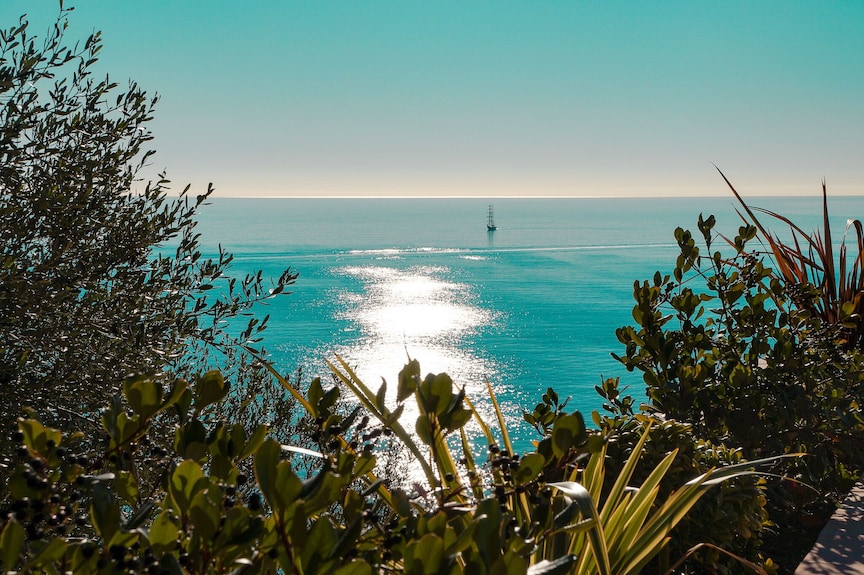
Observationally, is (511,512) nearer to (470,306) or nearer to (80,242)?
(80,242)

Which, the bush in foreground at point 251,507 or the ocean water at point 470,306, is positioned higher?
the bush in foreground at point 251,507

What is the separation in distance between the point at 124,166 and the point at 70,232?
81cm

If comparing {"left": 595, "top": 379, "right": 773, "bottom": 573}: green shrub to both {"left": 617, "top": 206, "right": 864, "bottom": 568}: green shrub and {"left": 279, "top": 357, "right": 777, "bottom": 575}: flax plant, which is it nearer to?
{"left": 617, "top": 206, "right": 864, "bottom": 568}: green shrub

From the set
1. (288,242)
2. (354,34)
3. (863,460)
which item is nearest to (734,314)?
(863,460)

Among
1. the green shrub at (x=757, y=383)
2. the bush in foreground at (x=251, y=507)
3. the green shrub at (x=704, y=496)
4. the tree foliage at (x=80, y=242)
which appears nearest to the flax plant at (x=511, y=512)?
the bush in foreground at (x=251, y=507)

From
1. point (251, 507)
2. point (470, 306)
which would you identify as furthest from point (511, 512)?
point (470, 306)

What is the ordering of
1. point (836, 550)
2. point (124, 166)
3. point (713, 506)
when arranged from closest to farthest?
point (713, 506) → point (836, 550) → point (124, 166)

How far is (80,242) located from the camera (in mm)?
4168

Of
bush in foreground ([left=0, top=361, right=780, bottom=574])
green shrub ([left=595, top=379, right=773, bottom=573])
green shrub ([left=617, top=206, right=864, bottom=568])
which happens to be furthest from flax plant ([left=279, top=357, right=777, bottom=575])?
green shrub ([left=617, top=206, right=864, bottom=568])

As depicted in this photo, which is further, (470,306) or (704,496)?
(470,306)

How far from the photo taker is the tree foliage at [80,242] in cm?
367

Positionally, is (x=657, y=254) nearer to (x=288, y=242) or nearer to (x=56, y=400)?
(x=288, y=242)

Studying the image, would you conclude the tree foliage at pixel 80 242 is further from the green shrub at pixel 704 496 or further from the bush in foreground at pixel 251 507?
the green shrub at pixel 704 496

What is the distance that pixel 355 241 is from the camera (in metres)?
152
